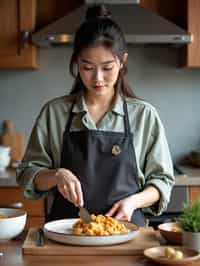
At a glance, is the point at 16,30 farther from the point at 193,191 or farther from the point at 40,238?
the point at 40,238

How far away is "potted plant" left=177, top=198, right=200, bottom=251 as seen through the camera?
59.8 inches

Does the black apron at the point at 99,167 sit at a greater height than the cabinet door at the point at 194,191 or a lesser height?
greater

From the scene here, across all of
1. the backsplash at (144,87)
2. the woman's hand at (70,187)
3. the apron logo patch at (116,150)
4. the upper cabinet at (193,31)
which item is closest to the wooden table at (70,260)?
the woman's hand at (70,187)

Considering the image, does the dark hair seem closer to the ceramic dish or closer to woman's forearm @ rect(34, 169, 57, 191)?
woman's forearm @ rect(34, 169, 57, 191)

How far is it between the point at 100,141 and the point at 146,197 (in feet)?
0.80

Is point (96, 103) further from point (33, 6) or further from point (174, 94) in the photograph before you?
point (174, 94)

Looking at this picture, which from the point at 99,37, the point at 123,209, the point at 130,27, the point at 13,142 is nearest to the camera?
the point at 123,209

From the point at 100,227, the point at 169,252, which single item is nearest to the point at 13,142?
the point at 100,227

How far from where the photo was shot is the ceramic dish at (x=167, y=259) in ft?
4.57

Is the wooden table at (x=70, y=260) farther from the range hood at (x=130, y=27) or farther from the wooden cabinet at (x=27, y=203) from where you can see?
the range hood at (x=130, y=27)

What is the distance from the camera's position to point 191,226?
1541 mm

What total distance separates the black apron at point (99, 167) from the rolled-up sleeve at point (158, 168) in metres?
0.05

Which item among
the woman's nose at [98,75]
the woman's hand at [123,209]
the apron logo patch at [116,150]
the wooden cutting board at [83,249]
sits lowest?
the wooden cutting board at [83,249]

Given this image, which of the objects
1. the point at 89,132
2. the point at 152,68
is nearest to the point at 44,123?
the point at 89,132
